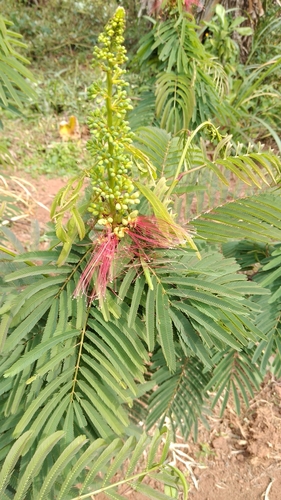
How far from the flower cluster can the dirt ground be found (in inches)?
44.2

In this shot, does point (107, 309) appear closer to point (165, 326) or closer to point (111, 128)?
point (165, 326)

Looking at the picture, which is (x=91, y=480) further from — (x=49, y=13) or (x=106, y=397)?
(x=49, y=13)

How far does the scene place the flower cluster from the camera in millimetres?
624

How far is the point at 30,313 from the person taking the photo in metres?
0.76

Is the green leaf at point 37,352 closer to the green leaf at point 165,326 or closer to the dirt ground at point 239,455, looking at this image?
the green leaf at point 165,326

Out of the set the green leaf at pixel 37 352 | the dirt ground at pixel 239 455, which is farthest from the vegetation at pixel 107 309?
the dirt ground at pixel 239 455

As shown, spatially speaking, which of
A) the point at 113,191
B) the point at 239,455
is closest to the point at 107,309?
the point at 113,191

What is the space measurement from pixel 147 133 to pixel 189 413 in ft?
2.46

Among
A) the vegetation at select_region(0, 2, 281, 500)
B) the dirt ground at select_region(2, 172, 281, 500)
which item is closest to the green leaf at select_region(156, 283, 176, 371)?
the vegetation at select_region(0, 2, 281, 500)

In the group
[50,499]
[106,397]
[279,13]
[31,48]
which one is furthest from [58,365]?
[31,48]

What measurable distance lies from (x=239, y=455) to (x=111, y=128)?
134 cm

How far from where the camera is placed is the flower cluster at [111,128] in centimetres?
62

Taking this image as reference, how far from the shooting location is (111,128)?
0.65 m

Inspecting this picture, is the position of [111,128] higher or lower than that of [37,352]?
higher
